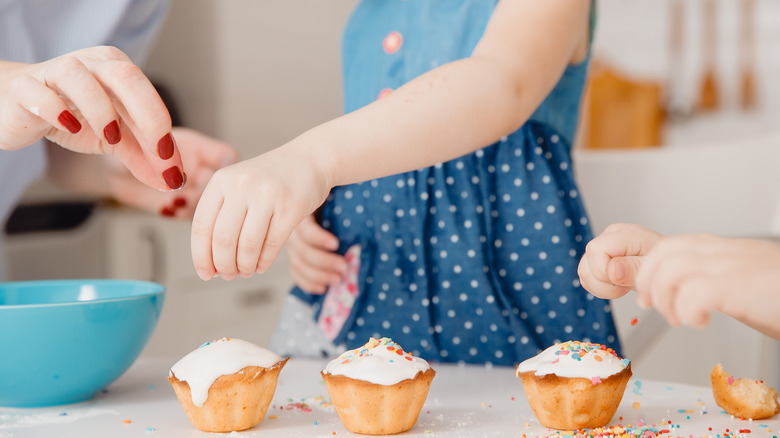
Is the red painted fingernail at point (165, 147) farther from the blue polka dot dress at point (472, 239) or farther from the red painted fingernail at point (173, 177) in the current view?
the blue polka dot dress at point (472, 239)

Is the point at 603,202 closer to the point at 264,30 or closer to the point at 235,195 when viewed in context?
the point at 235,195

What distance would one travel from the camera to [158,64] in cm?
270

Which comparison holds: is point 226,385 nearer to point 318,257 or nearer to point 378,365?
point 378,365

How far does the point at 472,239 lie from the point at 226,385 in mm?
409

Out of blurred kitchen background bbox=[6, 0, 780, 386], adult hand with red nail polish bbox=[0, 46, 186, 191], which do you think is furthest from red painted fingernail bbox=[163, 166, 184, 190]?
blurred kitchen background bbox=[6, 0, 780, 386]

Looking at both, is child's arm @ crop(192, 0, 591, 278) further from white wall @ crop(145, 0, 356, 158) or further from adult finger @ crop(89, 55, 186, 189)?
white wall @ crop(145, 0, 356, 158)

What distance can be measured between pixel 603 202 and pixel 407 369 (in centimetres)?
92

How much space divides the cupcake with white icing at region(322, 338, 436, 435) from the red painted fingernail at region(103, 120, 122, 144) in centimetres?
27

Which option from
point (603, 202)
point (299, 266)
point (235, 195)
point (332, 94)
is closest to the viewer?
point (235, 195)

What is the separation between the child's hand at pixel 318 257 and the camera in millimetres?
985

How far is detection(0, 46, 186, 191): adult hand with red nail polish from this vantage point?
0.63 m

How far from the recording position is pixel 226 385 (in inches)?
23.9

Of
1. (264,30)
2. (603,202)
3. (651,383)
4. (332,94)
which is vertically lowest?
(651,383)

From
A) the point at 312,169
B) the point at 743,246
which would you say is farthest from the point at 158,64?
the point at 743,246
